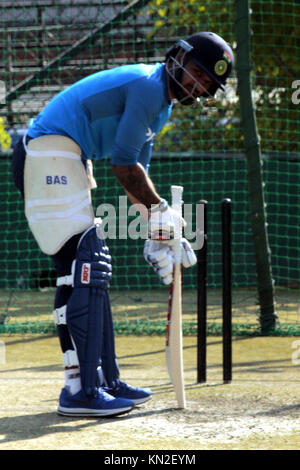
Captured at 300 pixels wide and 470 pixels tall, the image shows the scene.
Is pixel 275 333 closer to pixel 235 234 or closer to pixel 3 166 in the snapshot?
pixel 235 234

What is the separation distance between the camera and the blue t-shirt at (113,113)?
324cm

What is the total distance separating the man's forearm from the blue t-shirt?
0.10 feet

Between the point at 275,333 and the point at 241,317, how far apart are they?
99 centimetres

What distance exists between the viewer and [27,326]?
606cm

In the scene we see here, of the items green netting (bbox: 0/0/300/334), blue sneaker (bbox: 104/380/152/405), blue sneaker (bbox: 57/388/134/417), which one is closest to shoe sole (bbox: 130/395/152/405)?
blue sneaker (bbox: 104/380/152/405)

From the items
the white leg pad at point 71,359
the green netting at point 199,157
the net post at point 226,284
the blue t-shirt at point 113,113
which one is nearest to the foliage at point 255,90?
the green netting at point 199,157

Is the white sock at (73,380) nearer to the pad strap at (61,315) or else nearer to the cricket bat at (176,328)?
the pad strap at (61,315)

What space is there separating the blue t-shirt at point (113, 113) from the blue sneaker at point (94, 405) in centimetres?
100

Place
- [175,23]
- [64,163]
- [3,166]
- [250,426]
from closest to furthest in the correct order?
1. [250,426]
2. [64,163]
3. [175,23]
4. [3,166]

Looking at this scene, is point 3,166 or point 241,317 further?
point 3,166

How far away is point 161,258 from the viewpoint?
11.2 ft

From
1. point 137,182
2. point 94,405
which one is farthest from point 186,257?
point 94,405
